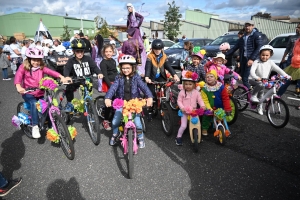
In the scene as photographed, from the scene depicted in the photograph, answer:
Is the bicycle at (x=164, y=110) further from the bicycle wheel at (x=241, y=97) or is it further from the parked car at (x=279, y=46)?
the parked car at (x=279, y=46)

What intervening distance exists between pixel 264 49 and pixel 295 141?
2.14 meters

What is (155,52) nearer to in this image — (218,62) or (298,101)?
(218,62)

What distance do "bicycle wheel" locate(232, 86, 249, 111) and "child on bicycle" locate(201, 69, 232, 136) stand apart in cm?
151

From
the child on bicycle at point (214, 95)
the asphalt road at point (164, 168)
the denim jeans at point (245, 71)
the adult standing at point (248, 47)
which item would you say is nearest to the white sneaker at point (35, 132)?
the asphalt road at point (164, 168)

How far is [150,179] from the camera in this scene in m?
2.94

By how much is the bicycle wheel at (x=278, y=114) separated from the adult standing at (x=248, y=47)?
1311 millimetres

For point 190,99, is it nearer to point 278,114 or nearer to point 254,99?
point 254,99

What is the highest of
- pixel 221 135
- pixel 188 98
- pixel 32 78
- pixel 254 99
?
pixel 32 78

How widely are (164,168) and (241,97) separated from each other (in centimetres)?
320

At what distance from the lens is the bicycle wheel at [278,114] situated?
13.9 feet

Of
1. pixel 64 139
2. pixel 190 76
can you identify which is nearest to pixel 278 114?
pixel 190 76

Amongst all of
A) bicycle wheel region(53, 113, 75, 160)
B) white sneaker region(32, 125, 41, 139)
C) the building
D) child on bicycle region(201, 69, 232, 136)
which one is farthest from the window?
the building

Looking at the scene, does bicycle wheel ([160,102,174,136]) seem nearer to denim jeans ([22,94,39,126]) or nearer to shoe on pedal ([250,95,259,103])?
shoe on pedal ([250,95,259,103])

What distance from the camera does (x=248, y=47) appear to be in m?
5.58
